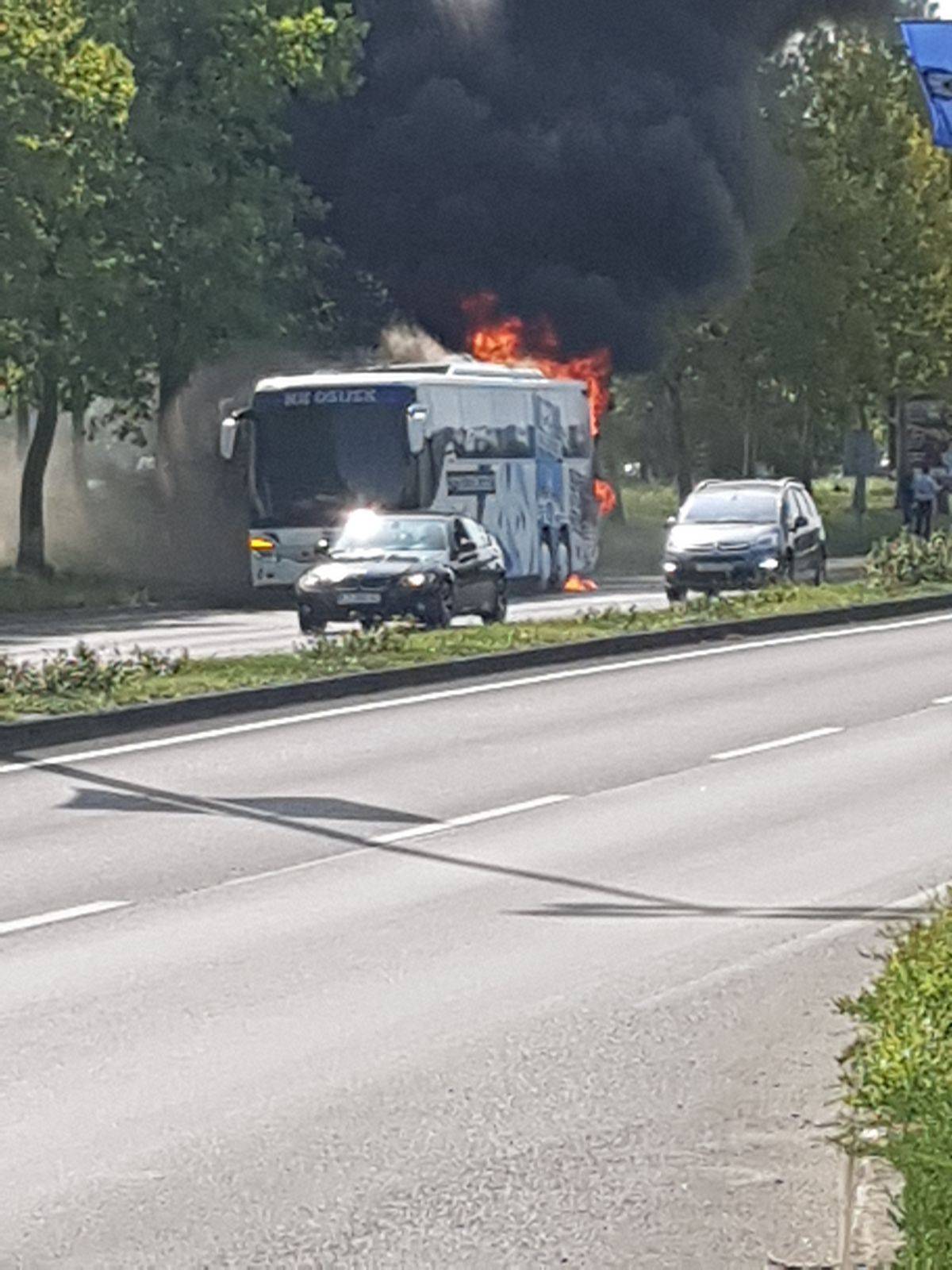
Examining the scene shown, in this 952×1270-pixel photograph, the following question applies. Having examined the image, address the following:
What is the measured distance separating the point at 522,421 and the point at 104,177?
7.37m

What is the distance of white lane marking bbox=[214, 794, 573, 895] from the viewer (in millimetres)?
14484

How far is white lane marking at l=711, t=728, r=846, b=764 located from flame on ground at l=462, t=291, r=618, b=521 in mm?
41562

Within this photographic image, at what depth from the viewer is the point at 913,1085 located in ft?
21.2

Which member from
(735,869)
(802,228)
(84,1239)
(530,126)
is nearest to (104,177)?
(530,126)

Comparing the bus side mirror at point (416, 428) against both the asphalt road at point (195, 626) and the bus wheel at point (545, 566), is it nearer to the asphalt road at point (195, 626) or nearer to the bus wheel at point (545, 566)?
the asphalt road at point (195, 626)

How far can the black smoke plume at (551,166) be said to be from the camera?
210ft

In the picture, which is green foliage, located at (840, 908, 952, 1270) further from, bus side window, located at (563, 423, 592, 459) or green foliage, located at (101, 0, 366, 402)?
green foliage, located at (101, 0, 366, 402)

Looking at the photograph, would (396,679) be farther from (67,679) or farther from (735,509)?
(735,509)

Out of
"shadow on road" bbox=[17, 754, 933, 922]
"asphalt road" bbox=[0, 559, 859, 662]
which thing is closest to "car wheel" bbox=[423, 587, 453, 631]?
"asphalt road" bbox=[0, 559, 859, 662]

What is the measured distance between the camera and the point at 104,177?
49188 mm

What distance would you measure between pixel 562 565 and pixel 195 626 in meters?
11.3

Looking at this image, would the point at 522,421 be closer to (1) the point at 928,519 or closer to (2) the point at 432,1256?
(1) the point at 928,519

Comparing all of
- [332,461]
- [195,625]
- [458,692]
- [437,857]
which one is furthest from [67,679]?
[332,461]

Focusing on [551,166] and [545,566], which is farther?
[551,166]
